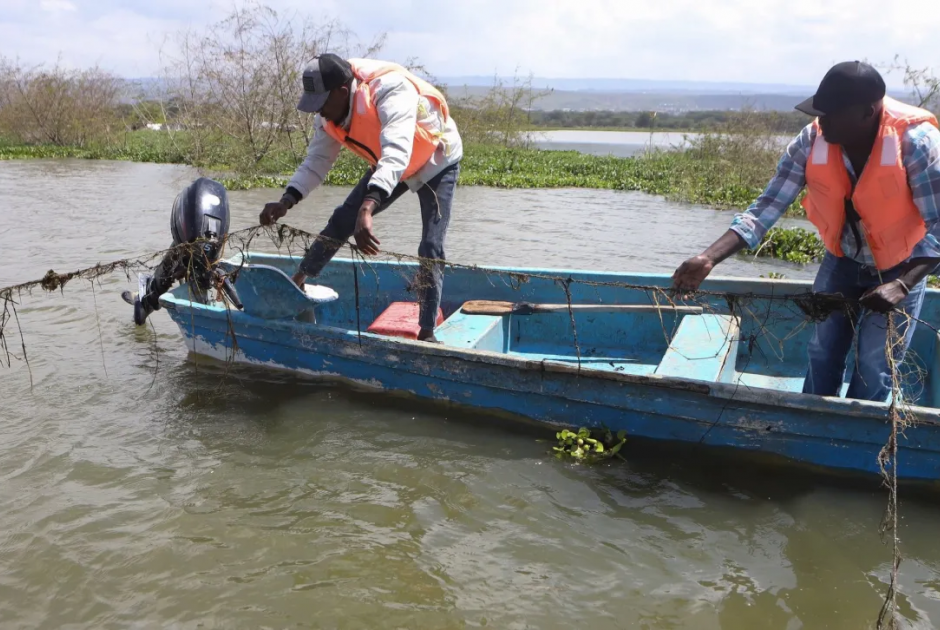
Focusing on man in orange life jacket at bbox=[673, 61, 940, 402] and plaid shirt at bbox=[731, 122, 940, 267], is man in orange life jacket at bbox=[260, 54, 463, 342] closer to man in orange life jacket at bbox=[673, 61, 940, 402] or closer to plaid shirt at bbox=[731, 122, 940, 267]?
man in orange life jacket at bbox=[673, 61, 940, 402]

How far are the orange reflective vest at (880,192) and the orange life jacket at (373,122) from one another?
208 cm

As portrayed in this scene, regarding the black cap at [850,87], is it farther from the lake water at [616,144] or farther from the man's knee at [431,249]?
the lake water at [616,144]

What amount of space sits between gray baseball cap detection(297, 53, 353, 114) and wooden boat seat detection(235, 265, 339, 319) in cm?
106

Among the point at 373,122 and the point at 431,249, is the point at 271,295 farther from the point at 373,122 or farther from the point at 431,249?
the point at 373,122

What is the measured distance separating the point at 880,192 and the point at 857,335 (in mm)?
697

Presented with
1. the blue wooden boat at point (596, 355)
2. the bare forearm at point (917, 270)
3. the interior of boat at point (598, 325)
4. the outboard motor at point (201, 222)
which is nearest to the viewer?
the bare forearm at point (917, 270)

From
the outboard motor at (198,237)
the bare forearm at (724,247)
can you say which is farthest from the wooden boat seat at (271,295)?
the bare forearm at (724,247)

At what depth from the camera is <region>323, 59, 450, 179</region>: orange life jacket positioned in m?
4.30

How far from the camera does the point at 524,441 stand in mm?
4344

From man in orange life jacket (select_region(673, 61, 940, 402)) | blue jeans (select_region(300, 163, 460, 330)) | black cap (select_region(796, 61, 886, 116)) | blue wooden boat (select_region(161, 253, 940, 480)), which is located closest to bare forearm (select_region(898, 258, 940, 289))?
man in orange life jacket (select_region(673, 61, 940, 402))

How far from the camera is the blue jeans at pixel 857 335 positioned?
3.30m

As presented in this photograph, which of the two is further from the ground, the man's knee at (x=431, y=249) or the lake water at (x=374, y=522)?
the man's knee at (x=431, y=249)

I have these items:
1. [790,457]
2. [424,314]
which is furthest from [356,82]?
[790,457]

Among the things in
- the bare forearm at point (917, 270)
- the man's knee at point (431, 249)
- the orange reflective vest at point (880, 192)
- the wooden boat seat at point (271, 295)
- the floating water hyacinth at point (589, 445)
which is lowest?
the floating water hyacinth at point (589, 445)
